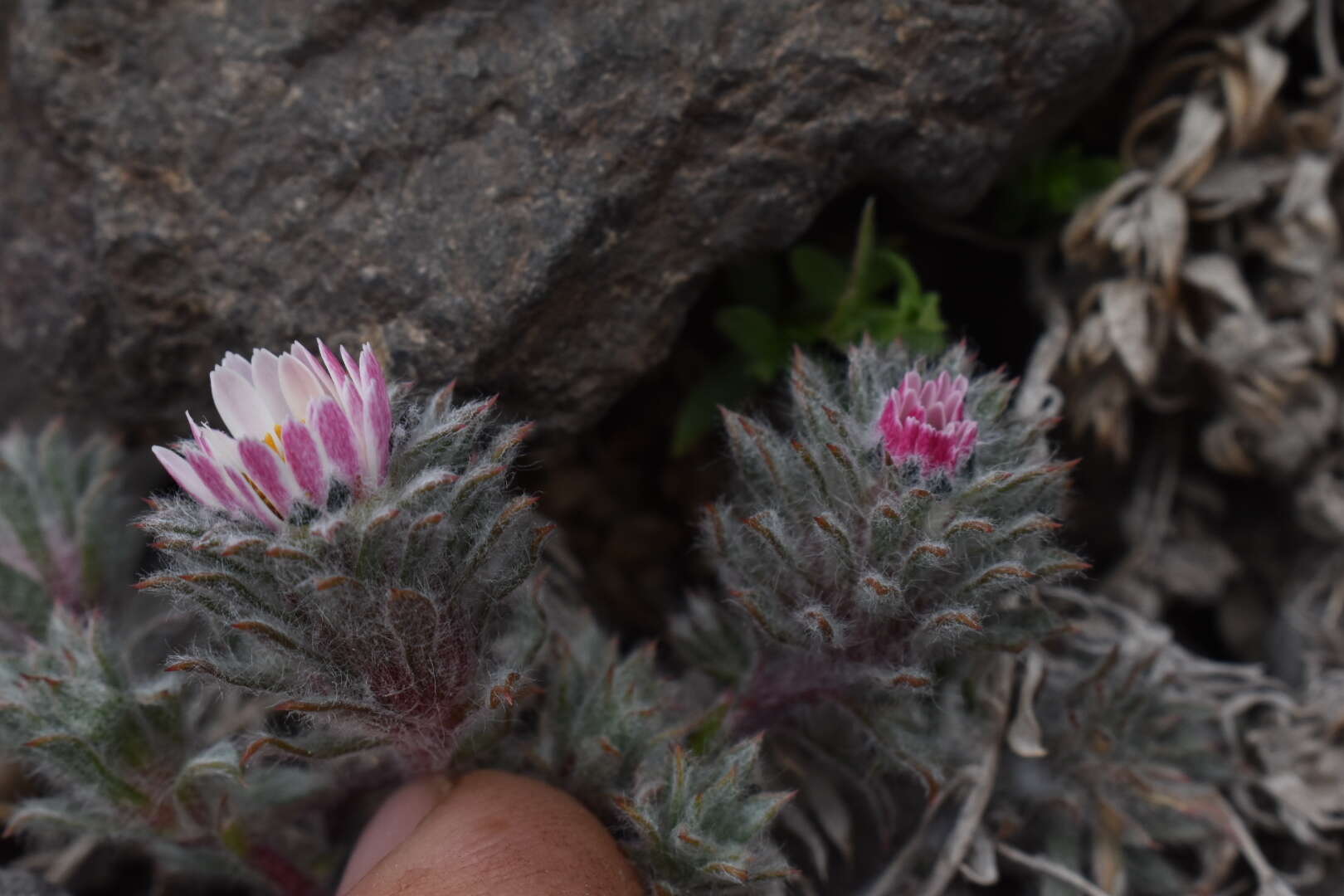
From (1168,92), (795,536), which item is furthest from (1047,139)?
(795,536)

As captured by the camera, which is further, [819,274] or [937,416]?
[819,274]

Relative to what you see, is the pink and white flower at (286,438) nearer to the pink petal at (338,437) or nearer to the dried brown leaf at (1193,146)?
the pink petal at (338,437)

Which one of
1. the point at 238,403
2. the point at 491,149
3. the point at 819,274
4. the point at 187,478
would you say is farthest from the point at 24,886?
the point at 819,274

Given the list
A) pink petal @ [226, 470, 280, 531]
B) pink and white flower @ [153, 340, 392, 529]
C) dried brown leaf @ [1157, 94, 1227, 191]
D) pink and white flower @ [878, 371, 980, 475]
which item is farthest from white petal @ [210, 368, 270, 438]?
dried brown leaf @ [1157, 94, 1227, 191]

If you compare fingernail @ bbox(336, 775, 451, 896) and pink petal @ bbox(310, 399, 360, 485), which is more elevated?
pink petal @ bbox(310, 399, 360, 485)

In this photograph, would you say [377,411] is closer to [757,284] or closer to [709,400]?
[709,400]

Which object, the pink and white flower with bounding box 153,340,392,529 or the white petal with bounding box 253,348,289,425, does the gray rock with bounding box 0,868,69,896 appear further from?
the white petal with bounding box 253,348,289,425
